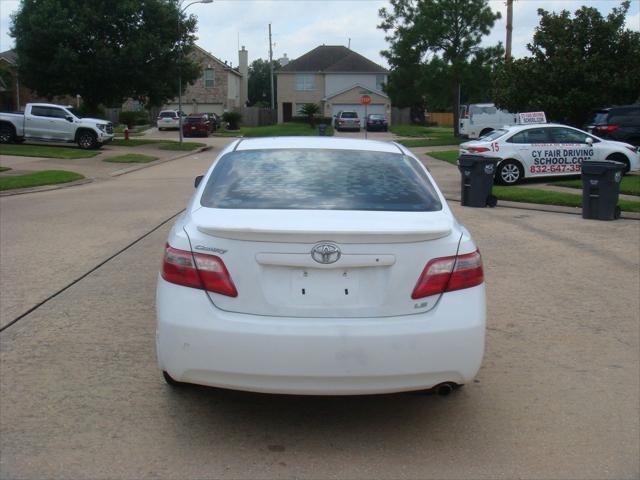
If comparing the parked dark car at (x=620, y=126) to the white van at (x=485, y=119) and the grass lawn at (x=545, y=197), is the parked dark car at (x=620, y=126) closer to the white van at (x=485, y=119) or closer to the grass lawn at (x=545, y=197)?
the grass lawn at (x=545, y=197)

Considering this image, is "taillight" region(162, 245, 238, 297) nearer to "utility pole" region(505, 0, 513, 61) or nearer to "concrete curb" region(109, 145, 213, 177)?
"concrete curb" region(109, 145, 213, 177)

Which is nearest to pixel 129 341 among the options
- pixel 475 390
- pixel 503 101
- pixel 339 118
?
pixel 475 390

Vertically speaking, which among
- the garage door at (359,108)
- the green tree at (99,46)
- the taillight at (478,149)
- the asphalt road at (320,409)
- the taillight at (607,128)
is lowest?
the asphalt road at (320,409)

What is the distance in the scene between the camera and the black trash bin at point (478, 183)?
14977 mm

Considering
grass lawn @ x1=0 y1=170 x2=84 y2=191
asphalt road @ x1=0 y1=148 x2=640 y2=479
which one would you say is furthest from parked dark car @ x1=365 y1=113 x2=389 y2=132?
asphalt road @ x1=0 y1=148 x2=640 y2=479

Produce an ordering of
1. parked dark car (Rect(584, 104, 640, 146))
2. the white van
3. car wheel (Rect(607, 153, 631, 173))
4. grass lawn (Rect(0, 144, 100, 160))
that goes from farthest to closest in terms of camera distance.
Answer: the white van → grass lawn (Rect(0, 144, 100, 160)) → parked dark car (Rect(584, 104, 640, 146)) → car wheel (Rect(607, 153, 631, 173))

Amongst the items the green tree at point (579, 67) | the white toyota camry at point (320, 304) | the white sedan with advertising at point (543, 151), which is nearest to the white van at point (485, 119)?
the green tree at point (579, 67)

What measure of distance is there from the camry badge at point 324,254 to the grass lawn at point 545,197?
11.1 metres

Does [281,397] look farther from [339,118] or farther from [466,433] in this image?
[339,118]

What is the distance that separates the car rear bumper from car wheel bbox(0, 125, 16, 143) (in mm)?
30723

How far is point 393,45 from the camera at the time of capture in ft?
147

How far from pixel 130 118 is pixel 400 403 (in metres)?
61.7

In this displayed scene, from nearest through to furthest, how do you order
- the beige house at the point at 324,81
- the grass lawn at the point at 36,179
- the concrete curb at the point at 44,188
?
the concrete curb at the point at 44,188, the grass lawn at the point at 36,179, the beige house at the point at 324,81

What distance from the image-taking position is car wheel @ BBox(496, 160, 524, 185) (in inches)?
719
